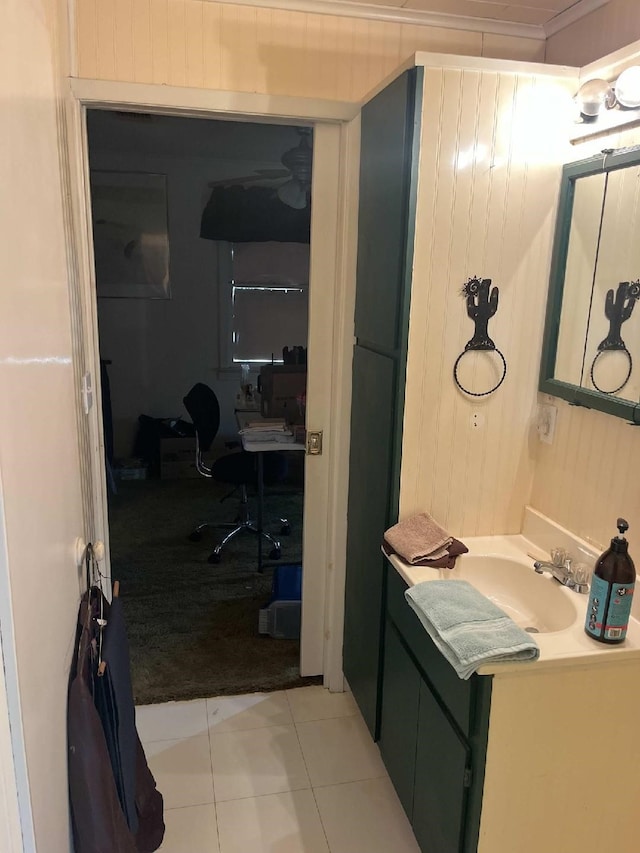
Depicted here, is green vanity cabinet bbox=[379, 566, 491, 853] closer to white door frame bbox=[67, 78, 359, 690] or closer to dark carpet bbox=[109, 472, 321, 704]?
white door frame bbox=[67, 78, 359, 690]

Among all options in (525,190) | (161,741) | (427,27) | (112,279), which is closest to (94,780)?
(161,741)

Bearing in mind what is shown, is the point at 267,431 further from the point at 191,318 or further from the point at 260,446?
the point at 191,318

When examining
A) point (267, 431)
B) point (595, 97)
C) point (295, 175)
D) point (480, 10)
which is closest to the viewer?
point (595, 97)

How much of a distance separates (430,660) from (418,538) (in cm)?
35

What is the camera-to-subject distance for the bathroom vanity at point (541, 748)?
1418 millimetres

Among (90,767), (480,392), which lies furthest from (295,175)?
(90,767)

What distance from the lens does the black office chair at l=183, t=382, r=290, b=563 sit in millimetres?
3801

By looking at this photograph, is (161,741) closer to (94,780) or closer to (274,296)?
(94,780)

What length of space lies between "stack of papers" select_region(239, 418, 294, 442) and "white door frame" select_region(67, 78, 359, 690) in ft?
3.12

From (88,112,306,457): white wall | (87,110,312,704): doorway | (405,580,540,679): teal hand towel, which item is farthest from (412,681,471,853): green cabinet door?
(88,112,306,457): white wall

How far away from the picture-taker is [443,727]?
160 cm

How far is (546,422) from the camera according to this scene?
1968 mm

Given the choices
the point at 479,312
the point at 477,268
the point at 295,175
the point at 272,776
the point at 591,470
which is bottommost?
the point at 272,776

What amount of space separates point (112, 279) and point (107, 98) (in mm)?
3187
